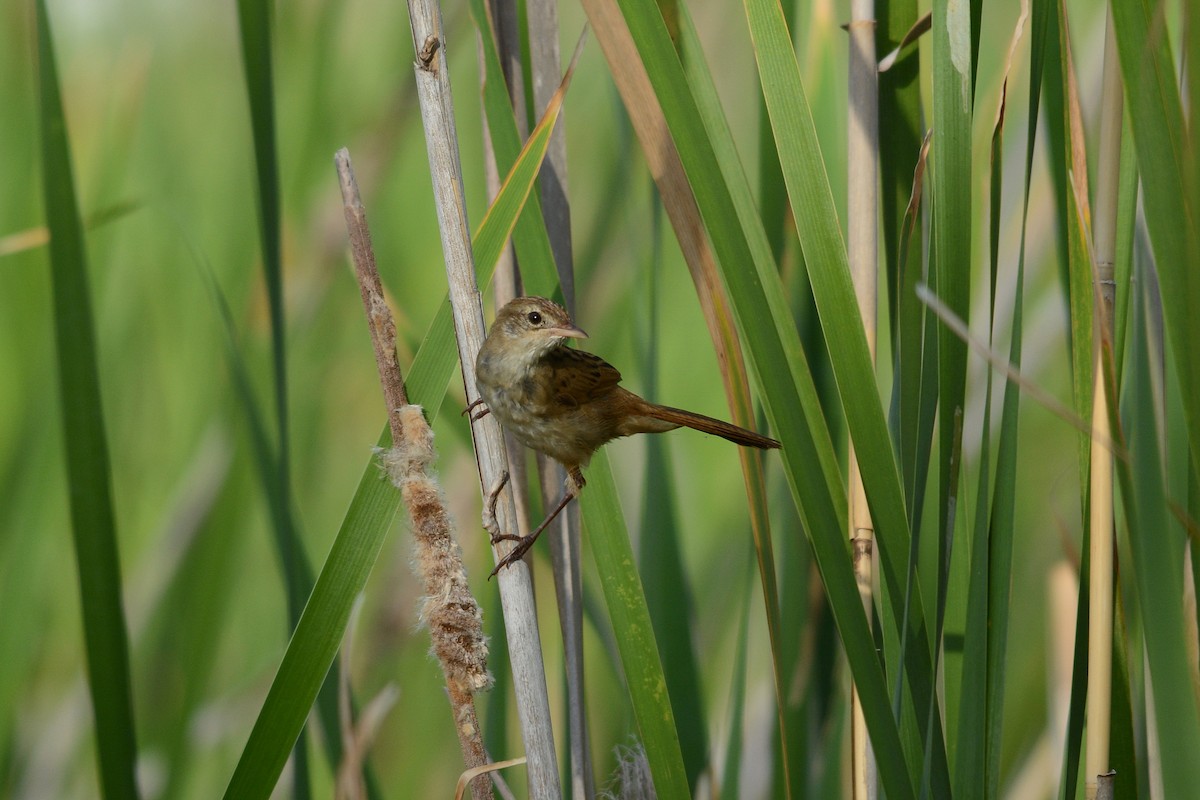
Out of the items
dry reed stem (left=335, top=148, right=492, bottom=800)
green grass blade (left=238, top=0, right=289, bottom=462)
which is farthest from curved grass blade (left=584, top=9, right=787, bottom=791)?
green grass blade (left=238, top=0, right=289, bottom=462)

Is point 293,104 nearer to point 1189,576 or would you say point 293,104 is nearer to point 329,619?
point 329,619

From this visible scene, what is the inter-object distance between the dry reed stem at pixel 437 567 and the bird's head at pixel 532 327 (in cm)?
34

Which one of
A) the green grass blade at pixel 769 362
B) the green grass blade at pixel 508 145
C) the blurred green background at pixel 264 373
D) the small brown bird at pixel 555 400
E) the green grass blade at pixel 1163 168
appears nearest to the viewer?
the green grass blade at pixel 1163 168

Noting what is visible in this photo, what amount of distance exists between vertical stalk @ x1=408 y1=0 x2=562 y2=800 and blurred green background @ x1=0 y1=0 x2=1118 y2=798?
83cm

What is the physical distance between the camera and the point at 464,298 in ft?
3.59

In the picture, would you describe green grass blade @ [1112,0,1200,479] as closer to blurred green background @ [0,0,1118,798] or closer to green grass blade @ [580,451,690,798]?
green grass blade @ [580,451,690,798]

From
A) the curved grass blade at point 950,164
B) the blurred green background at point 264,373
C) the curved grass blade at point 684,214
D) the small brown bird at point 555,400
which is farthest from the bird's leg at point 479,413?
the blurred green background at point 264,373

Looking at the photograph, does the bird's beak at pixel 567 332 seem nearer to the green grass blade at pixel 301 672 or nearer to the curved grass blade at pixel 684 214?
the curved grass blade at pixel 684 214

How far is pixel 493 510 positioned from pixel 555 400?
1.20 ft

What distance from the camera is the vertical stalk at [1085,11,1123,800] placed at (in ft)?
3.22

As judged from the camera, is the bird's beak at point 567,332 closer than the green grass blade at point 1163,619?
No

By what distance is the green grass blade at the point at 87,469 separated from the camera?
105 centimetres

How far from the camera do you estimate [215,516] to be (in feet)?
6.59

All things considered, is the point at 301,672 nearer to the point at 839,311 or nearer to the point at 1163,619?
the point at 839,311
